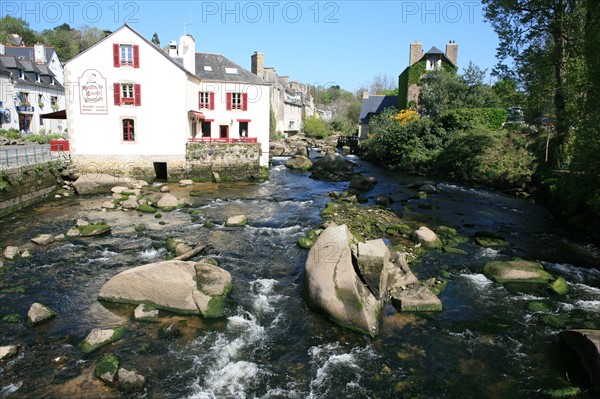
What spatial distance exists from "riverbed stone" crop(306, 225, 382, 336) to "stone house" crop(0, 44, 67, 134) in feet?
147

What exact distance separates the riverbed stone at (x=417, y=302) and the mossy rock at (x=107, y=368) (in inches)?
266

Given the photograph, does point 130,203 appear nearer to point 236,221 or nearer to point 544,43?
point 236,221

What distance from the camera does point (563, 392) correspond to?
767 centimetres

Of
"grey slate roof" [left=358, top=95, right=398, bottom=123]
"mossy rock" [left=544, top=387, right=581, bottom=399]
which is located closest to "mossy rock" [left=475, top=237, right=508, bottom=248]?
"mossy rock" [left=544, top=387, right=581, bottom=399]

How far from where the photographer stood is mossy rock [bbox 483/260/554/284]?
12594 millimetres

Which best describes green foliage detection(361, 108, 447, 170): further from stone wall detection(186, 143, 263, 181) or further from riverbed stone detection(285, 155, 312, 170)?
stone wall detection(186, 143, 263, 181)

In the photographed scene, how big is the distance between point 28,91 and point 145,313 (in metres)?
48.9

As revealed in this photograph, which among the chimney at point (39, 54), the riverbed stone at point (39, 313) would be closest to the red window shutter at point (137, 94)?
the riverbed stone at point (39, 313)

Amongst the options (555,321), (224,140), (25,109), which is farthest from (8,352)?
(25,109)

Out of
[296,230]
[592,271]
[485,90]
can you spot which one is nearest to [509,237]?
[592,271]

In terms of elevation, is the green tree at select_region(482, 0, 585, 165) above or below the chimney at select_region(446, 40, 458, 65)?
below

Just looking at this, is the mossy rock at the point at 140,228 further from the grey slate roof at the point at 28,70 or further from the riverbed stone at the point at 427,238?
the grey slate roof at the point at 28,70

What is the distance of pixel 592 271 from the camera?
13.4 meters

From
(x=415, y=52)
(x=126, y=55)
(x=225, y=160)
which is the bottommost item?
(x=225, y=160)
